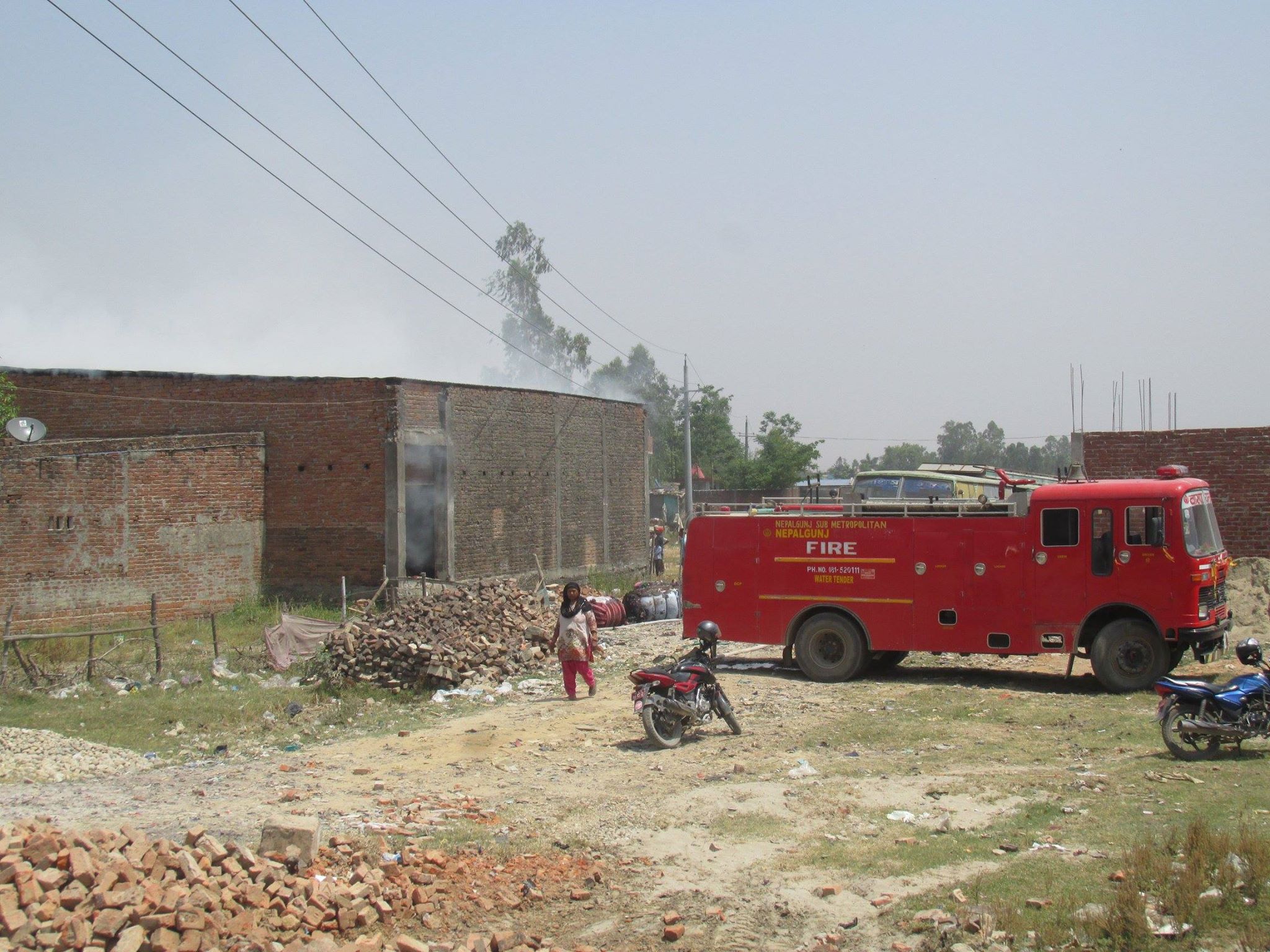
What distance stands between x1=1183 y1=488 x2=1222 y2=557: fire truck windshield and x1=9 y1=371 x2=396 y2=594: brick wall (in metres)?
17.1

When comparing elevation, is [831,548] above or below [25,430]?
below

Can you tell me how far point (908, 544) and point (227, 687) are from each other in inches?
380

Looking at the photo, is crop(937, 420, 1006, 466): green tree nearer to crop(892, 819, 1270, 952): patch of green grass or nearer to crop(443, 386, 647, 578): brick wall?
crop(443, 386, 647, 578): brick wall

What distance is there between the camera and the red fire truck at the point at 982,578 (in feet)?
42.8

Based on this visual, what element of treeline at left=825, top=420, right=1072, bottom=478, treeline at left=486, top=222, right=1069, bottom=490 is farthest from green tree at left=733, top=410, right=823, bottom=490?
treeline at left=825, top=420, right=1072, bottom=478

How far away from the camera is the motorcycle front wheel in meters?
10.7

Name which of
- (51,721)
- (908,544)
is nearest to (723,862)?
(908,544)

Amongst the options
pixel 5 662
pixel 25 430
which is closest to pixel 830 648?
pixel 5 662

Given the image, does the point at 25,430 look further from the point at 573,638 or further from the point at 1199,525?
the point at 1199,525

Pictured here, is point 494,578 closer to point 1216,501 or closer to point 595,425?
point 595,425

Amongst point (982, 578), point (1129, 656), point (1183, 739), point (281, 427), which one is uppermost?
point (281, 427)

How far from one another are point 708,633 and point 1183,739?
4.59m

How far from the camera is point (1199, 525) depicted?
13.4m

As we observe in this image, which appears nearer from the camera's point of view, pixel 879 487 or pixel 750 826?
pixel 750 826
